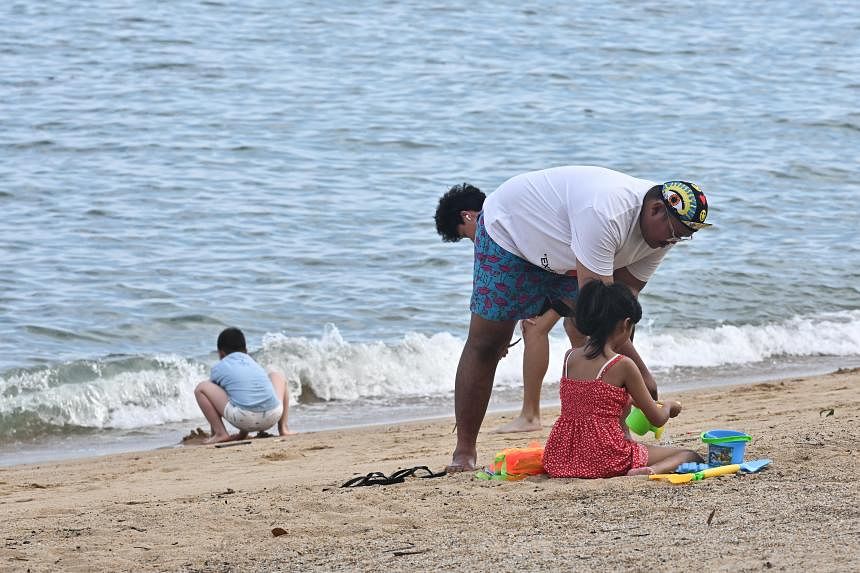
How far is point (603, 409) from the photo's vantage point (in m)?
4.93

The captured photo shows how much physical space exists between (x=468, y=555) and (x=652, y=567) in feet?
1.99

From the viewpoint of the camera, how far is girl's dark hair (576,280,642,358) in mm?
4734

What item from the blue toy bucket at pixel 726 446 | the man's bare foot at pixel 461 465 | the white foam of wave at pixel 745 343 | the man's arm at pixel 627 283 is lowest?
the white foam of wave at pixel 745 343

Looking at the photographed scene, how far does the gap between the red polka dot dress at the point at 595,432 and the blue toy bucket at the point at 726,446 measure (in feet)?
0.84

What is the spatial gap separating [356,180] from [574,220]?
429 inches

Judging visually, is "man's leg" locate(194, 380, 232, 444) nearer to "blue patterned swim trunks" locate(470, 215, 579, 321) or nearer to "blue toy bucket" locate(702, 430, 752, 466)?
"blue patterned swim trunks" locate(470, 215, 579, 321)

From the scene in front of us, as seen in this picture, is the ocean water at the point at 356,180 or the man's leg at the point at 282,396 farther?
the ocean water at the point at 356,180

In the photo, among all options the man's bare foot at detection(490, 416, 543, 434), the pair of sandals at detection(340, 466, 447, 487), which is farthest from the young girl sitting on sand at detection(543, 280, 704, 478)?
the man's bare foot at detection(490, 416, 543, 434)

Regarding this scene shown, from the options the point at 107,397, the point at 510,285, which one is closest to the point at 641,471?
the point at 510,285

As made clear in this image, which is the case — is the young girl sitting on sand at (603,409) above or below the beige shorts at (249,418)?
above

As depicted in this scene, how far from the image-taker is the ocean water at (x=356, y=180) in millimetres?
9969

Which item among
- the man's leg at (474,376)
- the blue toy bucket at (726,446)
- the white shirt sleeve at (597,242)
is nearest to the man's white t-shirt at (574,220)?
the white shirt sleeve at (597,242)

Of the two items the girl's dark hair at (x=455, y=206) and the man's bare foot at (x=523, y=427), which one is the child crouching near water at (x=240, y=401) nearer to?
the man's bare foot at (x=523, y=427)

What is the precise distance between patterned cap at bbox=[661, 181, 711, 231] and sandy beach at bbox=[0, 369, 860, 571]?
942 mm
